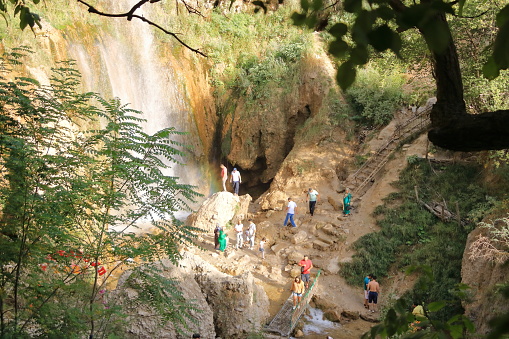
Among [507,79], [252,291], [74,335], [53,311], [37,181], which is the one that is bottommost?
[74,335]

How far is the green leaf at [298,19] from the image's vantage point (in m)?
1.60

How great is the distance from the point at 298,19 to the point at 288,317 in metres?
8.46

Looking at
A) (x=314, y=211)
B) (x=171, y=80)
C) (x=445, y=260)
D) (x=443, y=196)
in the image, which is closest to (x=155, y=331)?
(x=445, y=260)

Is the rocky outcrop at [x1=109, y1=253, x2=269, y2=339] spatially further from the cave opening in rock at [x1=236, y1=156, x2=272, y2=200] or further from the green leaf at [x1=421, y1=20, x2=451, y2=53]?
the cave opening in rock at [x1=236, y1=156, x2=272, y2=200]

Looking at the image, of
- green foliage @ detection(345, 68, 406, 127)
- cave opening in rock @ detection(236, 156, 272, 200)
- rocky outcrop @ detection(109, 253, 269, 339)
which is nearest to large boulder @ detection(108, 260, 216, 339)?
rocky outcrop @ detection(109, 253, 269, 339)

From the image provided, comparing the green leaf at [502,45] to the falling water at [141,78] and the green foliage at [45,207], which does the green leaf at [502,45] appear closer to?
the green foliage at [45,207]

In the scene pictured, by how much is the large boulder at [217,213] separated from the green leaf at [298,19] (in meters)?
12.2

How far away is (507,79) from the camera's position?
33.0 ft

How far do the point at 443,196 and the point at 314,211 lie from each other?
160 inches

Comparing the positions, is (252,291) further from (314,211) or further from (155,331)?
(314,211)

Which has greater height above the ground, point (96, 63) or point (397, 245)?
point (96, 63)

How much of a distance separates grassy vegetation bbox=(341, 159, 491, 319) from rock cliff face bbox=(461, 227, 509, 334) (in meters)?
0.55

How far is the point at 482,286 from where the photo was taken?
830 centimetres

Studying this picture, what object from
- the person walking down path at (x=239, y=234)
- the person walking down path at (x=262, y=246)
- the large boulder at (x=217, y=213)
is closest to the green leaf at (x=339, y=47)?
the person walking down path at (x=262, y=246)
